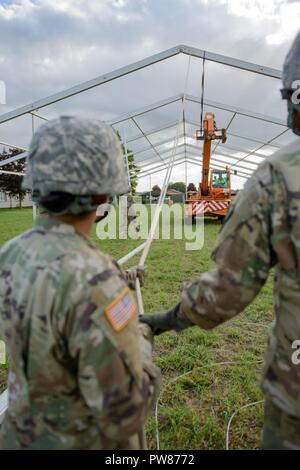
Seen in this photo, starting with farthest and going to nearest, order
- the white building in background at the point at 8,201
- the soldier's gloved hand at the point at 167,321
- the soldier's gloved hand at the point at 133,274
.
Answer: the white building in background at the point at 8,201 < the soldier's gloved hand at the point at 133,274 < the soldier's gloved hand at the point at 167,321

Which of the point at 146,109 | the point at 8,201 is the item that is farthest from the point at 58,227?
the point at 8,201

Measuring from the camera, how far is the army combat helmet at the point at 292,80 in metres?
1.14

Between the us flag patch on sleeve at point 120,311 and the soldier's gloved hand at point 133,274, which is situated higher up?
the us flag patch on sleeve at point 120,311

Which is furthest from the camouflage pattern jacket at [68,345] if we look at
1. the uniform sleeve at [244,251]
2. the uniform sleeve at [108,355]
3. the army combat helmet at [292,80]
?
the army combat helmet at [292,80]

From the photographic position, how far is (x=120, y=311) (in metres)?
0.94

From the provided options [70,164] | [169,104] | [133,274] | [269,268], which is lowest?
[133,274]

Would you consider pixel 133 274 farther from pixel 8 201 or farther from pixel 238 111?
pixel 8 201

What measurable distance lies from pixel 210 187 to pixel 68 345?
1408 centimetres

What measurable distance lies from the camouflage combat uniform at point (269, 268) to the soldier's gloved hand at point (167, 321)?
0.12 m

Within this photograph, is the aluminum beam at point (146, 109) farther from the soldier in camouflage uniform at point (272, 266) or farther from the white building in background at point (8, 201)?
the white building in background at point (8, 201)

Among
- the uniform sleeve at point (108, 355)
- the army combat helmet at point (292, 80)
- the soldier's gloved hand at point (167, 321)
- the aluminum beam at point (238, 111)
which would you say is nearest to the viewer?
the uniform sleeve at point (108, 355)

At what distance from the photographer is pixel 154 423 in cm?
229

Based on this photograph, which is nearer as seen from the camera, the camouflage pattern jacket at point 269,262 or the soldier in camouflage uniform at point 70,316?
the soldier in camouflage uniform at point 70,316

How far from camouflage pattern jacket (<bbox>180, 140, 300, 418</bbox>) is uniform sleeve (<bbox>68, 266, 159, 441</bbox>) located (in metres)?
0.34
